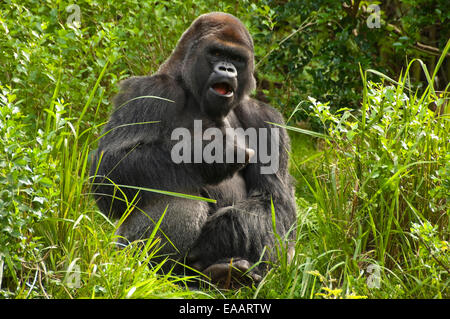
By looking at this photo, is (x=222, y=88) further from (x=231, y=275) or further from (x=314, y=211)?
(x=231, y=275)

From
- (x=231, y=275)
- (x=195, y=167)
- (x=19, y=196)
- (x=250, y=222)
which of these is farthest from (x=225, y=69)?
(x=19, y=196)

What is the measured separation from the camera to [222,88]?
4125mm

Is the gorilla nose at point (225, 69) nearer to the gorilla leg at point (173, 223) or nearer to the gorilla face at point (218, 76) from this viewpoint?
the gorilla face at point (218, 76)

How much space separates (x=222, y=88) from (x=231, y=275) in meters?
1.09

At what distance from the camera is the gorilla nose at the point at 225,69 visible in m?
4.04

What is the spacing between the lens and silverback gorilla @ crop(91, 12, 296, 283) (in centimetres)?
403

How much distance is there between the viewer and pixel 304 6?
6141mm

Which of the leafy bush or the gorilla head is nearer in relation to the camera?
the leafy bush

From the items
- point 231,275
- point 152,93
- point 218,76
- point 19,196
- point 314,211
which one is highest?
point 218,76

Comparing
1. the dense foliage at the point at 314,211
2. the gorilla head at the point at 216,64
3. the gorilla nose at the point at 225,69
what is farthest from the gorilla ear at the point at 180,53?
the dense foliage at the point at 314,211

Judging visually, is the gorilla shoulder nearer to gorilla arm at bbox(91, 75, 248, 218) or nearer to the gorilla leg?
gorilla arm at bbox(91, 75, 248, 218)

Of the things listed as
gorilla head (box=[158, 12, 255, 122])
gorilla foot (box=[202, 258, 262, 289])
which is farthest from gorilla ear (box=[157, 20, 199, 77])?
gorilla foot (box=[202, 258, 262, 289])

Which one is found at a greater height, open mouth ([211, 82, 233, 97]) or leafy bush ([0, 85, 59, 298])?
open mouth ([211, 82, 233, 97])
